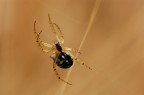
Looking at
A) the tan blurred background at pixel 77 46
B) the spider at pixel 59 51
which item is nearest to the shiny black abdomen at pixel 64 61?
the spider at pixel 59 51

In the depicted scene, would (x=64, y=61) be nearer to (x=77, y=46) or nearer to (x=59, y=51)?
(x=59, y=51)

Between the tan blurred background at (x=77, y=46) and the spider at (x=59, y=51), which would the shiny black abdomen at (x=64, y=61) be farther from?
the tan blurred background at (x=77, y=46)

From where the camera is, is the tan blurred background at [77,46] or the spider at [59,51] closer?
the spider at [59,51]

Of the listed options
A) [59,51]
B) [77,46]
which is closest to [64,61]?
[59,51]

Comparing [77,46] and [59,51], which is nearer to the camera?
[59,51]

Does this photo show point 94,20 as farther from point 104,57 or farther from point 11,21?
point 11,21

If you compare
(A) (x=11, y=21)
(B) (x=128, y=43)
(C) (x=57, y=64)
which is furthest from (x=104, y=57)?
(A) (x=11, y=21)
